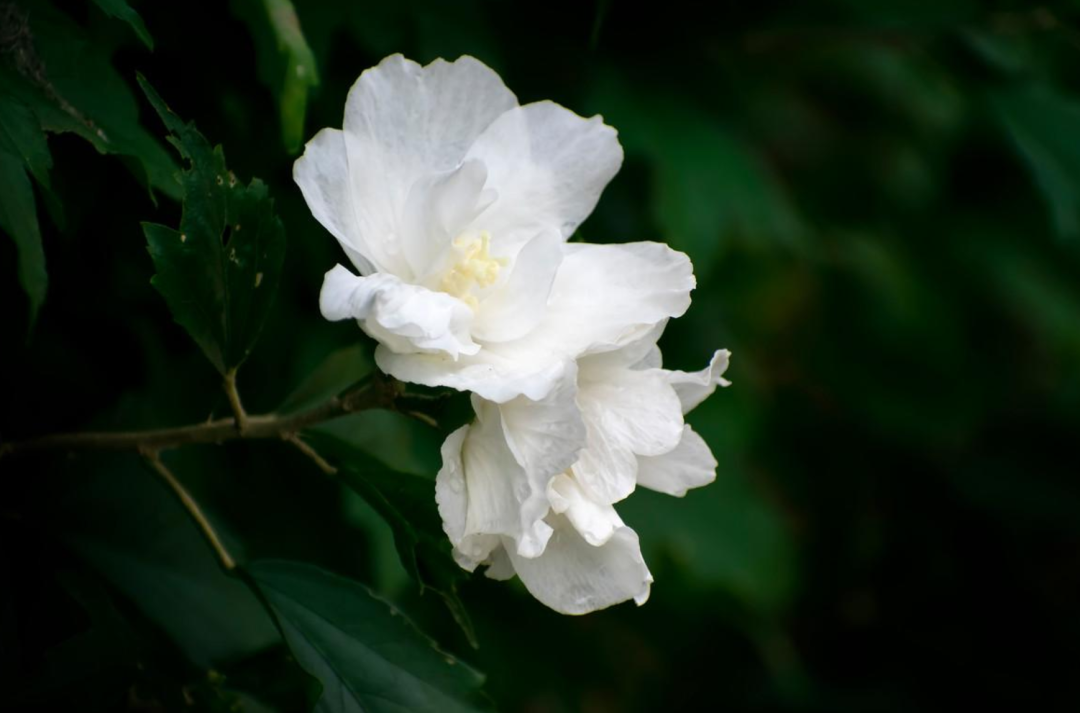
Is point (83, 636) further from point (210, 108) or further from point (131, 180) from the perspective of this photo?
point (210, 108)

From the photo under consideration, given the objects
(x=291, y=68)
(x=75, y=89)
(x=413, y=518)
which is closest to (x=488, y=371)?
(x=413, y=518)

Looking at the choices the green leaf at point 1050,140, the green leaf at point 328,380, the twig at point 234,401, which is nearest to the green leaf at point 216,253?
the twig at point 234,401

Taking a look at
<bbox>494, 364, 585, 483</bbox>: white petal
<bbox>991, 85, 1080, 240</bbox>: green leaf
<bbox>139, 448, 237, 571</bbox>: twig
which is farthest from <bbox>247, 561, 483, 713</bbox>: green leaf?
<bbox>991, 85, 1080, 240</bbox>: green leaf

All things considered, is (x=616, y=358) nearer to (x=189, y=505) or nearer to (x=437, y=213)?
(x=437, y=213)

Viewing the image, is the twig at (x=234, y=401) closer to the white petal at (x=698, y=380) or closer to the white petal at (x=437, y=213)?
the white petal at (x=437, y=213)

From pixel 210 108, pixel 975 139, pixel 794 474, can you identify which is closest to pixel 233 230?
pixel 210 108

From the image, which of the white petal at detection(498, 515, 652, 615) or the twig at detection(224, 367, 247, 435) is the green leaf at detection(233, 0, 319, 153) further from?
the white petal at detection(498, 515, 652, 615)
